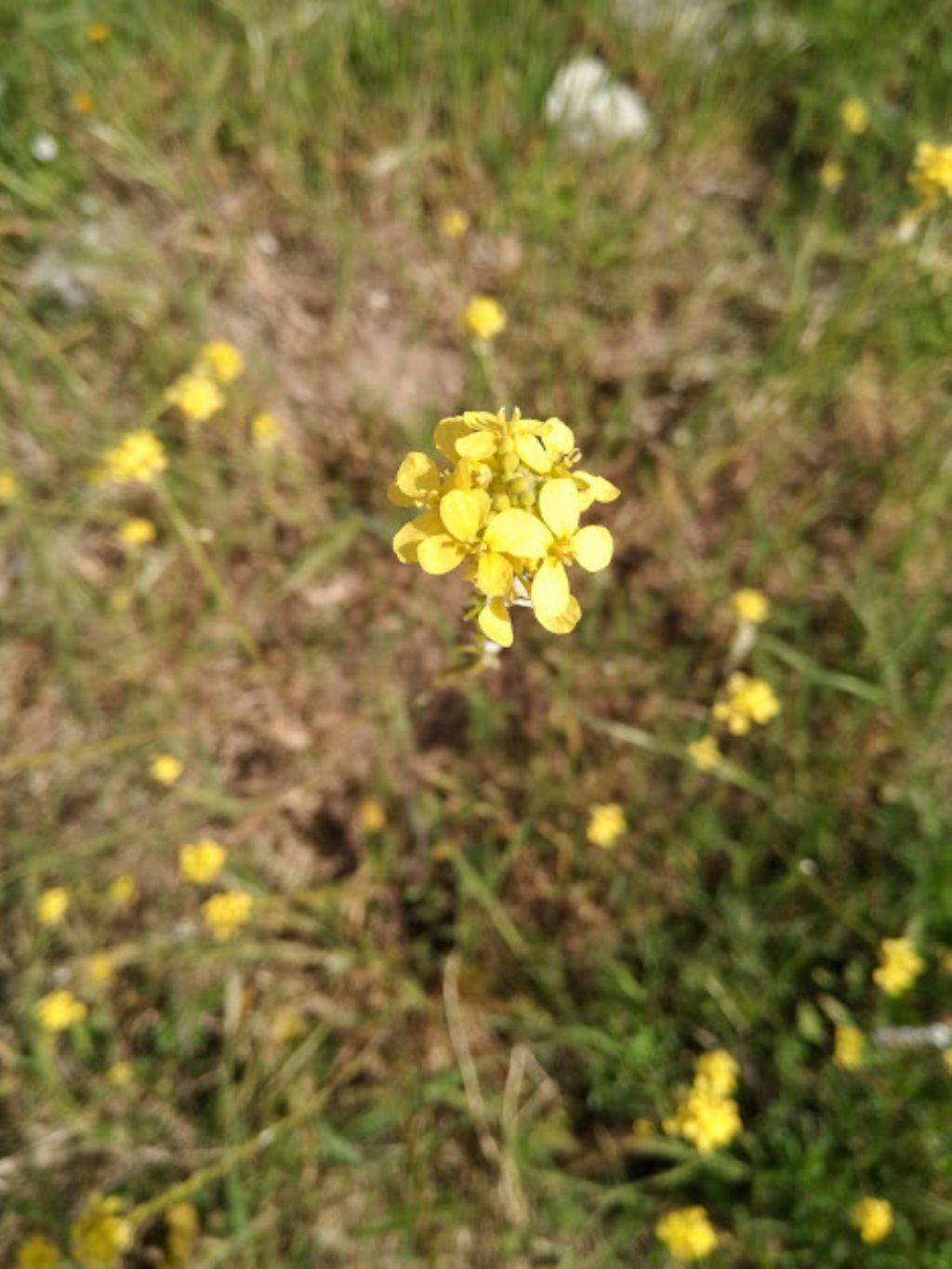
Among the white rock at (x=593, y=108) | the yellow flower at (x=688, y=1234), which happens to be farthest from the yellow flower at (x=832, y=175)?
the yellow flower at (x=688, y=1234)

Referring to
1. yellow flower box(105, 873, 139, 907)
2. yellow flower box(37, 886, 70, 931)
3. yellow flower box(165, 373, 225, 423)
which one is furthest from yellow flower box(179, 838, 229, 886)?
yellow flower box(165, 373, 225, 423)

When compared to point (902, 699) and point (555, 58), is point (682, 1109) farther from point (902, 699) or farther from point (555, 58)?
point (555, 58)

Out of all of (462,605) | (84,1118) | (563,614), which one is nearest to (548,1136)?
(84,1118)

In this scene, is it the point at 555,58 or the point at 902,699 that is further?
the point at 555,58

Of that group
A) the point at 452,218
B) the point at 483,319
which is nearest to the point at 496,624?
the point at 483,319

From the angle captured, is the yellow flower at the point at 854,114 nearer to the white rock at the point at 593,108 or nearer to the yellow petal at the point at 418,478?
the white rock at the point at 593,108
